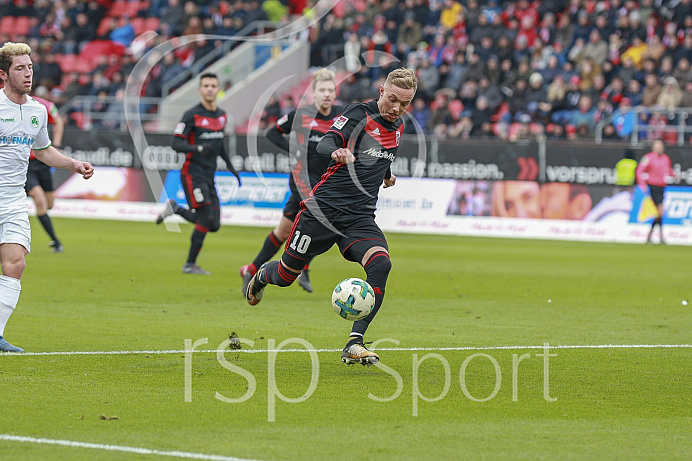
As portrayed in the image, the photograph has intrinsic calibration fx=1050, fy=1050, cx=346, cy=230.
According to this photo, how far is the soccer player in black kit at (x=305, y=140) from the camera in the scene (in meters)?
12.4

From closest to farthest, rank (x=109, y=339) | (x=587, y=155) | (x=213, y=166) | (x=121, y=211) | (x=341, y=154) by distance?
(x=341, y=154), (x=109, y=339), (x=213, y=166), (x=587, y=155), (x=121, y=211)

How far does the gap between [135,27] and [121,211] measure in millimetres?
11524

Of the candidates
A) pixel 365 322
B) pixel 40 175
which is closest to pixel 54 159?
pixel 365 322

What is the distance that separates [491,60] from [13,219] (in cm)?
2158

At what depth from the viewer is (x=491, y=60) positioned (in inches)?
1118

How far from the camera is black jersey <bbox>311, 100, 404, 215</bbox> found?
8.32 meters

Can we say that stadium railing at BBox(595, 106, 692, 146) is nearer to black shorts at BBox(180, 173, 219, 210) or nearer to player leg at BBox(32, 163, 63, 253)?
black shorts at BBox(180, 173, 219, 210)

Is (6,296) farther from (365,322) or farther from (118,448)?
(118,448)

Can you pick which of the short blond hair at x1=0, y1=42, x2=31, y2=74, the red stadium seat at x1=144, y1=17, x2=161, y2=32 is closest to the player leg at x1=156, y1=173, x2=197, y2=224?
the short blond hair at x1=0, y1=42, x2=31, y2=74

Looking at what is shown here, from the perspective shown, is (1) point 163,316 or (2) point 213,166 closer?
(1) point 163,316

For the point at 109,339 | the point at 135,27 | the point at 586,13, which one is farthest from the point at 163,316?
the point at 135,27

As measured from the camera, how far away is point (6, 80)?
27.2 feet

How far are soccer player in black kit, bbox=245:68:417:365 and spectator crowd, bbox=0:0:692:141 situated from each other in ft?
60.1

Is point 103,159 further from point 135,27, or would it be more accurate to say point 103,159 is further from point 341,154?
point 341,154
